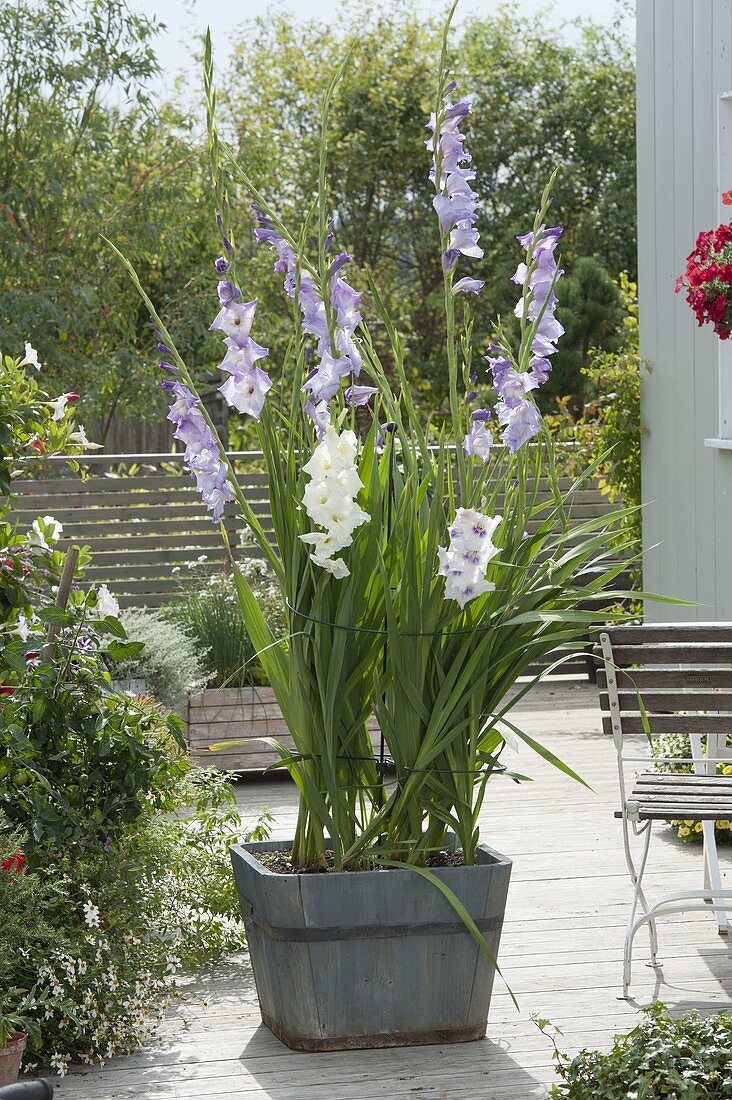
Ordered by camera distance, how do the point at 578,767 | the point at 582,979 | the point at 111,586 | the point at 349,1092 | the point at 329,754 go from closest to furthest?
1. the point at 349,1092
2. the point at 329,754
3. the point at 582,979
4. the point at 578,767
5. the point at 111,586

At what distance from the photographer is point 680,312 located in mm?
6371

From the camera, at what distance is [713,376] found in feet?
19.6

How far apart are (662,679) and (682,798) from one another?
30 centimetres

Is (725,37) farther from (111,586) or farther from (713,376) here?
(111,586)

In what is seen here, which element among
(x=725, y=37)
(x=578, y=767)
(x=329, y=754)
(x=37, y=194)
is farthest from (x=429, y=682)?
(x=37, y=194)

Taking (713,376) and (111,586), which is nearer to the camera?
(713,376)

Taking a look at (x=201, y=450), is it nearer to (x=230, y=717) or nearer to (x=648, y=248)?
(x=230, y=717)

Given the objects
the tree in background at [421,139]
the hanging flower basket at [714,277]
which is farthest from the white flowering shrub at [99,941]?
the tree in background at [421,139]

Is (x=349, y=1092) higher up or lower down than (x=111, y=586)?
lower down

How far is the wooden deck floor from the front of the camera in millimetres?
2773

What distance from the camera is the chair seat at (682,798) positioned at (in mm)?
3164

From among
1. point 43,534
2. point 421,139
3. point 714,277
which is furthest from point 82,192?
point 421,139

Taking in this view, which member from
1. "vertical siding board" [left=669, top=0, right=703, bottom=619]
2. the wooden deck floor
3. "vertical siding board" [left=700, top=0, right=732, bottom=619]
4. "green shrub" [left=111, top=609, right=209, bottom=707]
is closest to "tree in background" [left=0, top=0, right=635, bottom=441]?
"vertical siding board" [left=669, top=0, right=703, bottom=619]

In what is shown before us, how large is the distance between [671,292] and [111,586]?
362cm
